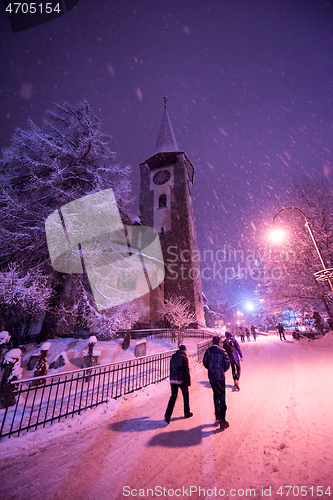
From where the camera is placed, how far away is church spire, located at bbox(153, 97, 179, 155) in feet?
114

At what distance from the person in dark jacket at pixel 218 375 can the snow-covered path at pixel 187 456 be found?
1.12ft

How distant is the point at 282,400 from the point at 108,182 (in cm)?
1105

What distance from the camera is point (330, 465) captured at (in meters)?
2.80

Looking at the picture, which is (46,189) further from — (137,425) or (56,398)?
(137,425)

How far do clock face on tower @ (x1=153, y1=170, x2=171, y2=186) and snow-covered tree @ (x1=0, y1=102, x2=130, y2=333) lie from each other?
2182 cm

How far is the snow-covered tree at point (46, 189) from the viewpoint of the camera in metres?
8.98

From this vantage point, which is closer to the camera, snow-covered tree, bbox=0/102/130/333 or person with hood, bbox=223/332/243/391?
person with hood, bbox=223/332/243/391

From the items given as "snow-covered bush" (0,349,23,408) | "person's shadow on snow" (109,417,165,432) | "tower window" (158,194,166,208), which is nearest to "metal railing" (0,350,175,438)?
"snow-covered bush" (0,349,23,408)

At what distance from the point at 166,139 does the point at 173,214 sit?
15262 mm

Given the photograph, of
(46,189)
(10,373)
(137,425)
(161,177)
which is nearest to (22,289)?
(10,373)

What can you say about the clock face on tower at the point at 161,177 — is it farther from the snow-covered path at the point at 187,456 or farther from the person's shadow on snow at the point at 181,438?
the person's shadow on snow at the point at 181,438

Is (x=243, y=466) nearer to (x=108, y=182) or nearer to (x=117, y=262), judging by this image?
(x=117, y=262)

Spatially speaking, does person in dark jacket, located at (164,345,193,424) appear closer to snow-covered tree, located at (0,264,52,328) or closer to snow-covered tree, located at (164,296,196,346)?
snow-covered tree, located at (0,264,52,328)

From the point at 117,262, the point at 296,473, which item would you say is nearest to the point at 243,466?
the point at 296,473
